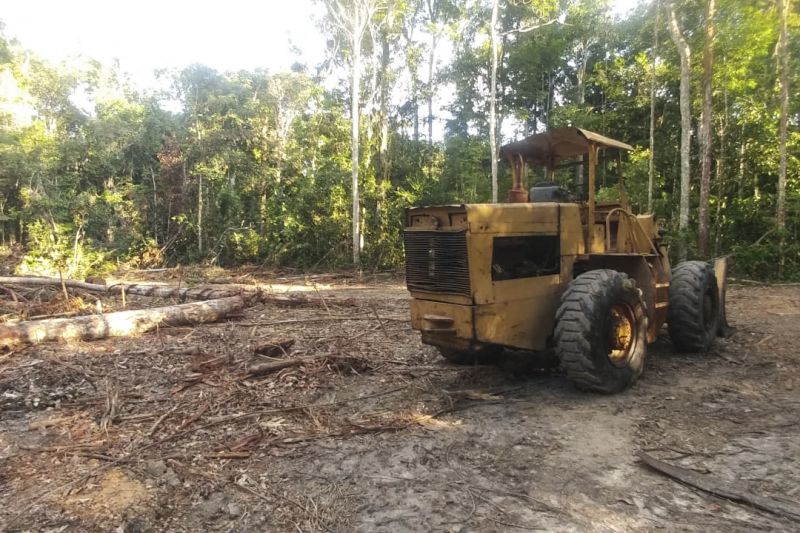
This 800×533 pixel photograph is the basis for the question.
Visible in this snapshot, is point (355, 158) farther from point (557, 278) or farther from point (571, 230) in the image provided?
point (557, 278)

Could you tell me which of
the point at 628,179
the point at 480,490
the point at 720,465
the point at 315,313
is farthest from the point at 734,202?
the point at 480,490

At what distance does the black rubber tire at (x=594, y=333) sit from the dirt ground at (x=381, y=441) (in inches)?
9.1

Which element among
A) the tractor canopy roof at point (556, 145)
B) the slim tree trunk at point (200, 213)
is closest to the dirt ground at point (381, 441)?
the tractor canopy roof at point (556, 145)

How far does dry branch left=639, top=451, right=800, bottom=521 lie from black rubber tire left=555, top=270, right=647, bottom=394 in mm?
1069

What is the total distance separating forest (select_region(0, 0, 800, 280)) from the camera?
51.1 ft

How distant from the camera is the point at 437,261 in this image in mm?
4879

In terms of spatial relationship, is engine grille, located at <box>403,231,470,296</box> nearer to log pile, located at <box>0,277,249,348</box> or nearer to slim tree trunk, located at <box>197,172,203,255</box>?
log pile, located at <box>0,277,249,348</box>

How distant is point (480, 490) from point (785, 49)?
1550cm

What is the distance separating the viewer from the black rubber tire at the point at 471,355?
5742 mm

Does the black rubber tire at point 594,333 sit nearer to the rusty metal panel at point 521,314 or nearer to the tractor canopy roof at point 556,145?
the rusty metal panel at point 521,314

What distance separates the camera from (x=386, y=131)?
23.7m

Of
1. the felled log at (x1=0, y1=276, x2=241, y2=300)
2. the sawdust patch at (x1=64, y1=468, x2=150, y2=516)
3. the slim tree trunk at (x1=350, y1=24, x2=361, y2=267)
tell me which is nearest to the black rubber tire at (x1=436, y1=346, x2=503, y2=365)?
the sawdust patch at (x1=64, y1=468, x2=150, y2=516)

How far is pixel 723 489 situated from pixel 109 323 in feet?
27.3

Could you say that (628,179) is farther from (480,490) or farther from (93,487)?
(93,487)
